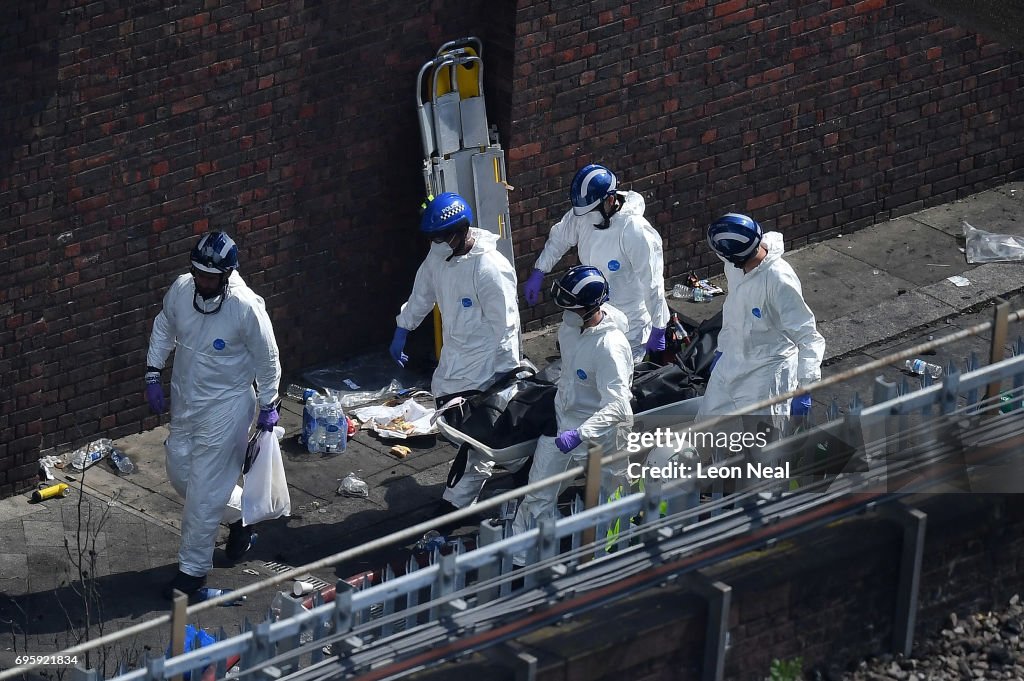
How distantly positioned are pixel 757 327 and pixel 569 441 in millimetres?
1215

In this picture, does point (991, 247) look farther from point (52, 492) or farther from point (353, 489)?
point (52, 492)

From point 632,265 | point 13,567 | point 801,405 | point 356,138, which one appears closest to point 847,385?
point 632,265

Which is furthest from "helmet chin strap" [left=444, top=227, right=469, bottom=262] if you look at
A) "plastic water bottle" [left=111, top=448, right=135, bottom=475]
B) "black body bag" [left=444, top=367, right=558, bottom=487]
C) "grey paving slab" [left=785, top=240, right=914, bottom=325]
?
"grey paving slab" [left=785, top=240, right=914, bottom=325]

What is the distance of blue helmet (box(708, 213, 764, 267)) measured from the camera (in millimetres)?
11359


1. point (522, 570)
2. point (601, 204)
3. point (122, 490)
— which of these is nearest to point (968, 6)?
point (601, 204)

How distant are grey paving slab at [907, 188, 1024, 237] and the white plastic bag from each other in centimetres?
622

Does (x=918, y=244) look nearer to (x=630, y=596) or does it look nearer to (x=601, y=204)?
(x=601, y=204)

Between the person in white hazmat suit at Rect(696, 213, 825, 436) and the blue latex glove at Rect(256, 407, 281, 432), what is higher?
the person in white hazmat suit at Rect(696, 213, 825, 436)

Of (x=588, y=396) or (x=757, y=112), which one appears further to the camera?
(x=757, y=112)

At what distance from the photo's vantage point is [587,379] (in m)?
11.4

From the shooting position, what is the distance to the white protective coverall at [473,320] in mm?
12203

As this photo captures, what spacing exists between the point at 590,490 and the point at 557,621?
23.3 inches

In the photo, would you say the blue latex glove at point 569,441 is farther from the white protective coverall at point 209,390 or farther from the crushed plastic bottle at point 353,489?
the crushed plastic bottle at point 353,489

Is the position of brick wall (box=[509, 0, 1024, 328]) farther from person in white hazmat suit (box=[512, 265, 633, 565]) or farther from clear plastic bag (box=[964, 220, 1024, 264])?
person in white hazmat suit (box=[512, 265, 633, 565])
